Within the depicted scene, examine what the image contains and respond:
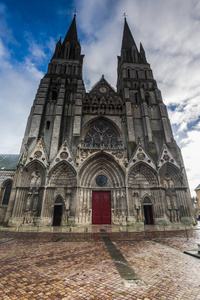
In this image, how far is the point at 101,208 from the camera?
15.4 meters

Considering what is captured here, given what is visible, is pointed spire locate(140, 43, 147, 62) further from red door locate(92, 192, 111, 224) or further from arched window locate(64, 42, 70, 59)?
red door locate(92, 192, 111, 224)

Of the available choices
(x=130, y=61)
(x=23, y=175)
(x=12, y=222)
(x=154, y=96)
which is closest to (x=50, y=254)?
(x=12, y=222)

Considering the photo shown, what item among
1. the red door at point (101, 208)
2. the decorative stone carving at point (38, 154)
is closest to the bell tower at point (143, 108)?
the red door at point (101, 208)

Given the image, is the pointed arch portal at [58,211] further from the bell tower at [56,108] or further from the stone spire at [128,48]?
the stone spire at [128,48]

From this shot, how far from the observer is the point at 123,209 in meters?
14.7

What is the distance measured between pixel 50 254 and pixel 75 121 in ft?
47.3

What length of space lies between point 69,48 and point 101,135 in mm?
19716

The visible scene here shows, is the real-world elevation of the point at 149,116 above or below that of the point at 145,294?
above

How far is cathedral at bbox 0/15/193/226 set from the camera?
1427cm

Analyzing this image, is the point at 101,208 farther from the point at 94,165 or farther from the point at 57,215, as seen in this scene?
the point at 94,165

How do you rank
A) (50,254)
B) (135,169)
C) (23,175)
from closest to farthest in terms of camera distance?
(50,254) < (23,175) < (135,169)

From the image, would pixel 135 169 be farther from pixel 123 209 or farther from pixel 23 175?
pixel 23 175

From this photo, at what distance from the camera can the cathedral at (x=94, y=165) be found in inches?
562

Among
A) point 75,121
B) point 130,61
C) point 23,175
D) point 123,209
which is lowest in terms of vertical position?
point 123,209
